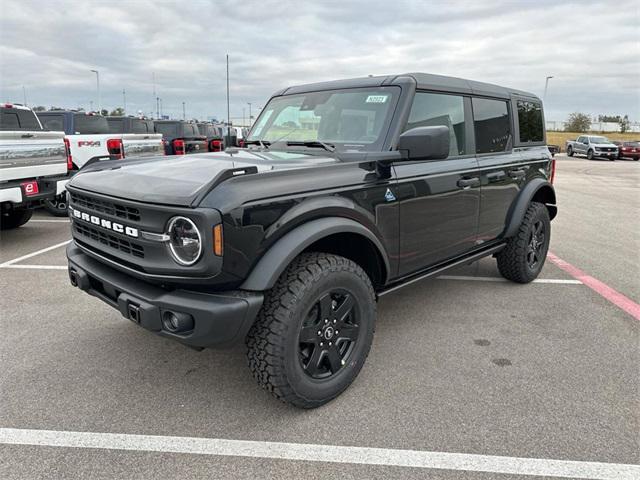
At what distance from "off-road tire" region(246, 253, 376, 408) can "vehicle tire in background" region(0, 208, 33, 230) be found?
254 inches

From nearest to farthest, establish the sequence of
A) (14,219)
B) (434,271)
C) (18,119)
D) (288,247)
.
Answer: (288,247) → (434,271) → (14,219) → (18,119)

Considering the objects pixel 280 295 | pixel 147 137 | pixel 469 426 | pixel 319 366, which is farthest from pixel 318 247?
pixel 147 137

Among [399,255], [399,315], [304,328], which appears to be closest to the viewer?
[304,328]

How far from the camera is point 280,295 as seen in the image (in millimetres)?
2445

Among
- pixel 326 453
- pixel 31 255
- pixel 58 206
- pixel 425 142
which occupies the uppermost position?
pixel 425 142

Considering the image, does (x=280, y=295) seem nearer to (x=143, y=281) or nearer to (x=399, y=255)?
(x=143, y=281)

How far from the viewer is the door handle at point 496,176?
13.0 feet

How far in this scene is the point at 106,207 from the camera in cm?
266

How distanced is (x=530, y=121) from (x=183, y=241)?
159 inches

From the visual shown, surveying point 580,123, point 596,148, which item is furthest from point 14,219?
point 580,123

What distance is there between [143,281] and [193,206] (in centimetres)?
65

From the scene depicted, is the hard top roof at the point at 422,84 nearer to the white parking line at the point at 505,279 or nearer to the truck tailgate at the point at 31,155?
the white parking line at the point at 505,279

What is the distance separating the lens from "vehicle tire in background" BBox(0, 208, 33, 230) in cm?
723

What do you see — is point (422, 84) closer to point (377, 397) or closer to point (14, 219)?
point (377, 397)
